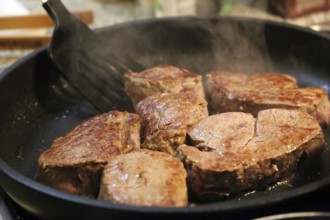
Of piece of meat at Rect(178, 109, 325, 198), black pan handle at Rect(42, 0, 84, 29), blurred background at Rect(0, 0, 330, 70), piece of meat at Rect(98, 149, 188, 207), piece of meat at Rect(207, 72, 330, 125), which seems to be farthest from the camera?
blurred background at Rect(0, 0, 330, 70)

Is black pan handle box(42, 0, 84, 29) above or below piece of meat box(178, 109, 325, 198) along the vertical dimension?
above

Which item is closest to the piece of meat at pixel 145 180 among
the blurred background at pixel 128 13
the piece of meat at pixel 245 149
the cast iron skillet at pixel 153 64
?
the piece of meat at pixel 245 149

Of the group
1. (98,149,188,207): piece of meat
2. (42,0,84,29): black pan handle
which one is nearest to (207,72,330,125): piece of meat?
(98,149,188,207): piece of meat

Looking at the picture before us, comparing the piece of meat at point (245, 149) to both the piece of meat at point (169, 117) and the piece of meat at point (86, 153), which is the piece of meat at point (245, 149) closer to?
the piece of meat at point (169, 117)

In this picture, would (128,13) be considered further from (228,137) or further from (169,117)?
(228,137)

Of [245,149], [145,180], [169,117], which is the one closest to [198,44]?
[169,117]

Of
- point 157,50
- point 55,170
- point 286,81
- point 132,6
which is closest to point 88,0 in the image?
point 132,6

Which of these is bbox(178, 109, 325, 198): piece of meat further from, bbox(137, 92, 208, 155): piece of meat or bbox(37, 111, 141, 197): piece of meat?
bbox(37, 111, 141, 197): piece of meat

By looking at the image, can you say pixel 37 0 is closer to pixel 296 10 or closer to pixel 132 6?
pixel 132 6
